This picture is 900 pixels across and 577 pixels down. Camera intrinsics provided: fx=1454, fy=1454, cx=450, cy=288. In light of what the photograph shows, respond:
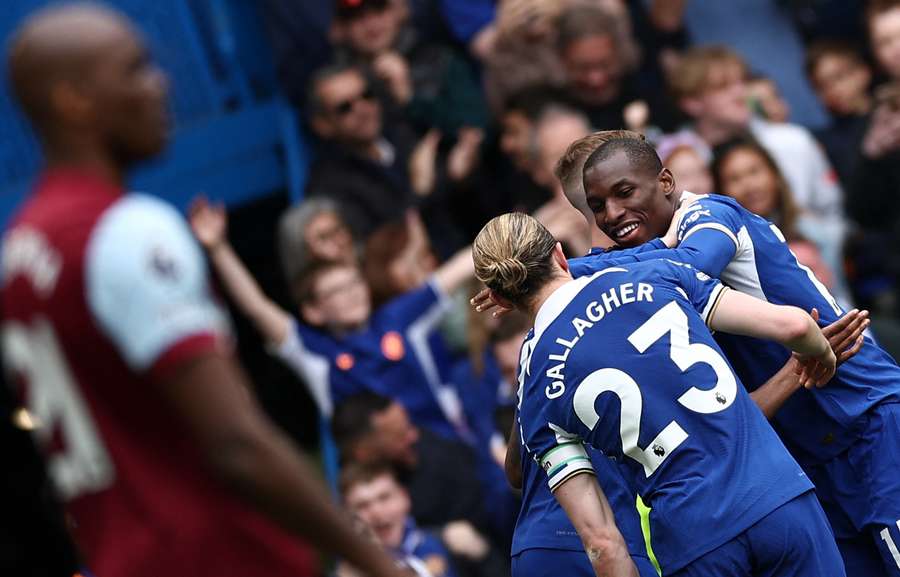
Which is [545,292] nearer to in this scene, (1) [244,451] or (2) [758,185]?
(1) [244,451]

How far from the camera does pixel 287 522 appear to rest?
8.61 ft

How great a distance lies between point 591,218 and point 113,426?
265 cm

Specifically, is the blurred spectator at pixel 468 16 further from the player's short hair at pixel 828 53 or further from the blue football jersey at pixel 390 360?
the blue football jersey at pixel 390 360

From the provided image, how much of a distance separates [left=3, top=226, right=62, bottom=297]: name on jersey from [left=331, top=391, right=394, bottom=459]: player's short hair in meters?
4.83

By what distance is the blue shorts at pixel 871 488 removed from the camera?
480 centimetres

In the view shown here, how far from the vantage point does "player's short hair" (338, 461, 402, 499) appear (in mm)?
6859

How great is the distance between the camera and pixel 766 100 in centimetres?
877

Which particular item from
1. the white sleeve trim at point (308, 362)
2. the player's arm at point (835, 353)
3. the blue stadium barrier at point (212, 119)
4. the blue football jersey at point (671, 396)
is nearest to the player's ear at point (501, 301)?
the blue football jersey at point (671, 396)

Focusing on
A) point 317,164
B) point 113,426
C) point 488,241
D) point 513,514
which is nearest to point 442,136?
point 317,164

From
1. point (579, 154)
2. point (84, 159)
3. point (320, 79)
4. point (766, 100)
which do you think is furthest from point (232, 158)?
point (84, 159)

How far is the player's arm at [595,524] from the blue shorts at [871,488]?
3.01 ft

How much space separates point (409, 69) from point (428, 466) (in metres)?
2.77

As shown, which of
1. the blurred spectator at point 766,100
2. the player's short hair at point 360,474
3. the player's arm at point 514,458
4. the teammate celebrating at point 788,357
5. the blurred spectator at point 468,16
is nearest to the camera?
the teammate celebrating at point 788,357

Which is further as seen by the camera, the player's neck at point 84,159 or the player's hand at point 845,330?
the player's hand at point 845,330
